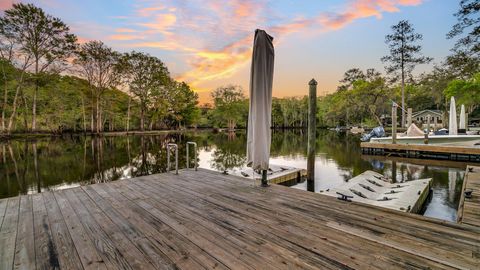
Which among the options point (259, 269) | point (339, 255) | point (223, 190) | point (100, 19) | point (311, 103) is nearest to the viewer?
point (259, 269)

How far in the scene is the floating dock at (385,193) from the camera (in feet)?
13.3

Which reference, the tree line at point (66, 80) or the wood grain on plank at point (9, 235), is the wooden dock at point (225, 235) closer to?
the wood grain on plank at point (9, 235)

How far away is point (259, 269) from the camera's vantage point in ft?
4.80

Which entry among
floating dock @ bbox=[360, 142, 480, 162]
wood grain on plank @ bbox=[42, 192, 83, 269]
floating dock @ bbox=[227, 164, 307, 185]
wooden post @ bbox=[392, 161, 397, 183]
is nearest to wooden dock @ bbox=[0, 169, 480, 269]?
wood grain on plank @ bbox=[42, 192, 83, 269]

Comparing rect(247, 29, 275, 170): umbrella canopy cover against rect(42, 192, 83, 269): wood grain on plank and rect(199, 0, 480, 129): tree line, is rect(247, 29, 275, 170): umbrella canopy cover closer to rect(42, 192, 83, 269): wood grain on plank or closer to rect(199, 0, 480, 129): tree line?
rect(42, 192, 83, 269): wood grain on plank

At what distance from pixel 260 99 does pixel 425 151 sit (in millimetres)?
12486

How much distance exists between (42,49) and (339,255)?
2964 cm

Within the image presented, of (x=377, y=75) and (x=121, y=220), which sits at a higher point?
(x=377, y=75)

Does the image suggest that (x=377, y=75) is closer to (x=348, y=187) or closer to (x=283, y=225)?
(x=348, y=187)

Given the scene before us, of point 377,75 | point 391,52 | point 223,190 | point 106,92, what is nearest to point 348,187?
point 223,190

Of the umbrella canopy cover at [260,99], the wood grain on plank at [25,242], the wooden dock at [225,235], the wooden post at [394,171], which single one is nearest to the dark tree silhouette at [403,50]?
the wooden post at [394,171]

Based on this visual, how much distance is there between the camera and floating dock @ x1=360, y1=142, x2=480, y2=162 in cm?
985

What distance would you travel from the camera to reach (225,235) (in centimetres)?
195

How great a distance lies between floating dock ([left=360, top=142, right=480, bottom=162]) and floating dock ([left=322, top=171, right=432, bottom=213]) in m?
6.58
